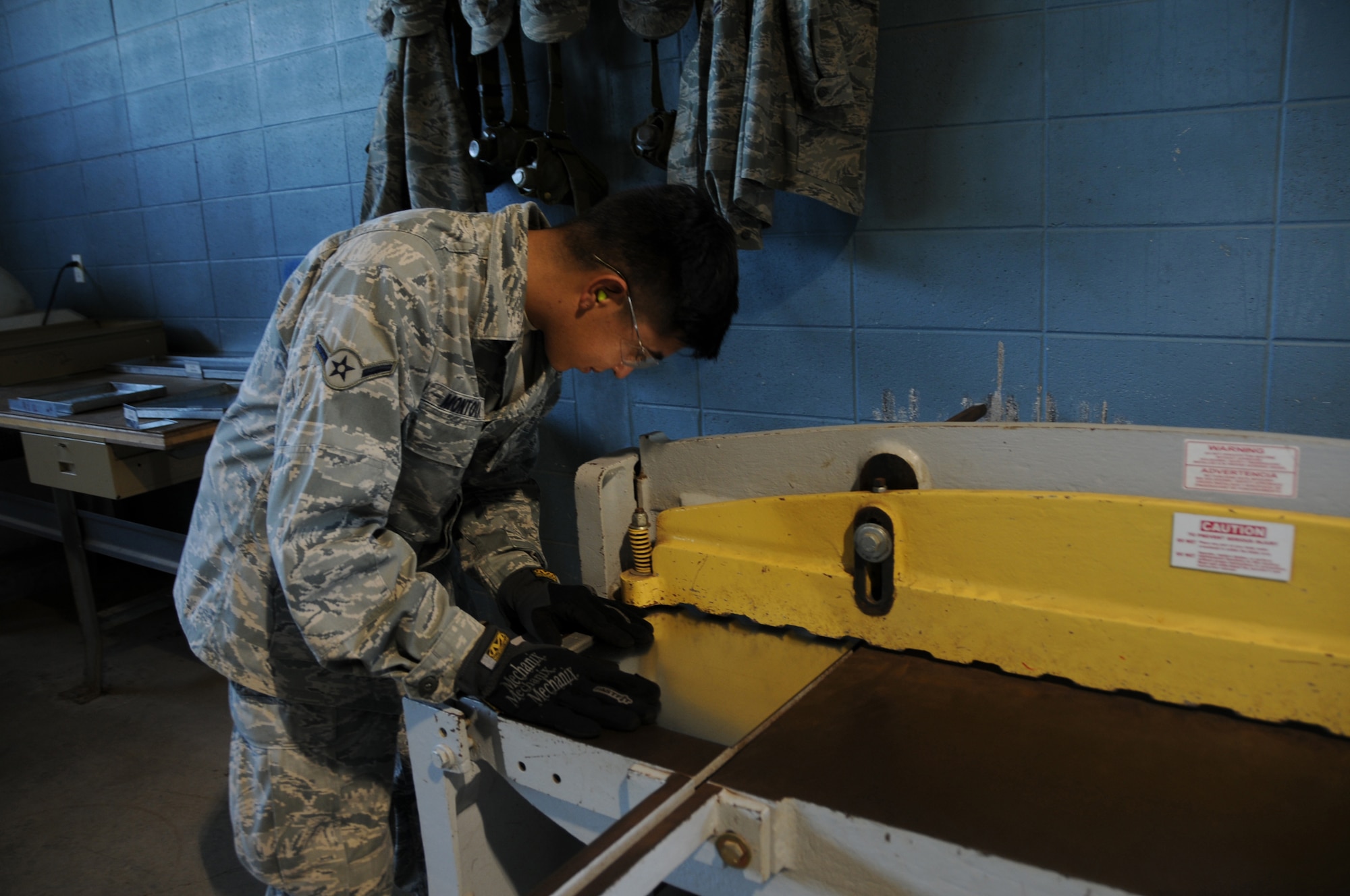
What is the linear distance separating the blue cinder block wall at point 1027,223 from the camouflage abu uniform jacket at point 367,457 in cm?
100

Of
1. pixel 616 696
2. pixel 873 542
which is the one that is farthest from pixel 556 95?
pixel 616 696

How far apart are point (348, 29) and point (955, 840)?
2847 millimetres

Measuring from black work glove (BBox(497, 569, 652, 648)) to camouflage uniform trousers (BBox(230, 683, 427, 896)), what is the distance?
0.97 ft

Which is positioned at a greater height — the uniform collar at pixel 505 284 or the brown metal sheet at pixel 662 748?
the uniform collar at pixel 505 284

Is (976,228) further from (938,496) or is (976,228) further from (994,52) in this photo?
(938,496)

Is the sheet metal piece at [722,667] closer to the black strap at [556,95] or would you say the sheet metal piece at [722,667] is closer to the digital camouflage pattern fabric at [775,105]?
the digital camouflage pattern fabric at [775,105]

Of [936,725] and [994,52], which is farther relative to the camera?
[994,52]

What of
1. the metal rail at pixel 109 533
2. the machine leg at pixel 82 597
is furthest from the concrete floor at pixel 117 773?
the metal rail at pixel 109 533

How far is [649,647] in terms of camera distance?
4.37 ft

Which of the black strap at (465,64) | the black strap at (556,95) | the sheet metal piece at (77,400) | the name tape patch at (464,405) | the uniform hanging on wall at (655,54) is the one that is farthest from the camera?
the sheet metal piece at (77,400)

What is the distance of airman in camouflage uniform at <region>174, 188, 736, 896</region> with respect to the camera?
42.6 inches

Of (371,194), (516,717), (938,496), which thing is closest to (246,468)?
(516,717)

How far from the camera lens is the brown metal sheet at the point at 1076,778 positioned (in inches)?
31.9

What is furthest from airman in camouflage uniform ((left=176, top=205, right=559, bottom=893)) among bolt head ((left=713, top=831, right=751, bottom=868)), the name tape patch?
bolt head ((left=713, top=831, right=751, bottom=868))
